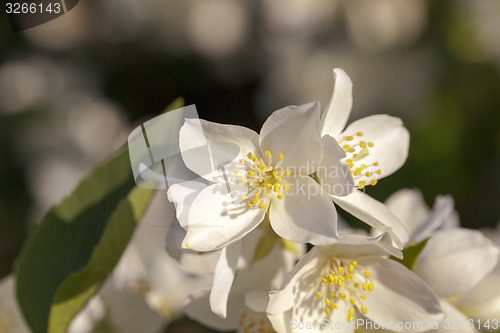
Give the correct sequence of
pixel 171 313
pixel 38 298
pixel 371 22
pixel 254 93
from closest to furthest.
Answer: pixel 38 298 → pixel 171 313 → pixel 254 93 → pixel 371 22

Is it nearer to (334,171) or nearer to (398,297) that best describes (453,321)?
(398,297)

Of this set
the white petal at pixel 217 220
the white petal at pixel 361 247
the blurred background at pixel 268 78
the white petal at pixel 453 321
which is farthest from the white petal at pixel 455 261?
the blurred background at pixel 268 78

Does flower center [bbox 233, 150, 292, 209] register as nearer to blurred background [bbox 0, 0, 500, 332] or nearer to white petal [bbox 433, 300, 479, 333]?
white petal [bbox 433, 300, 479, 333]


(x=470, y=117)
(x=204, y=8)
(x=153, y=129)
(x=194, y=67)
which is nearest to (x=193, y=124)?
(x=153, y=129)

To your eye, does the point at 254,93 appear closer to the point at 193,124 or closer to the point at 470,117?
the point at 470,117

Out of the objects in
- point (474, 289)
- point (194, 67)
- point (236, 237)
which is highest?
point (236, 237)

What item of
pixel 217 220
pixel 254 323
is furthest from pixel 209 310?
pixel 217 220

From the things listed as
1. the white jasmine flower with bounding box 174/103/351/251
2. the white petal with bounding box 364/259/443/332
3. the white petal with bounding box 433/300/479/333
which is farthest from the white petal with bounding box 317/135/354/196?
the white petal with bounding box 433/300/479/333
